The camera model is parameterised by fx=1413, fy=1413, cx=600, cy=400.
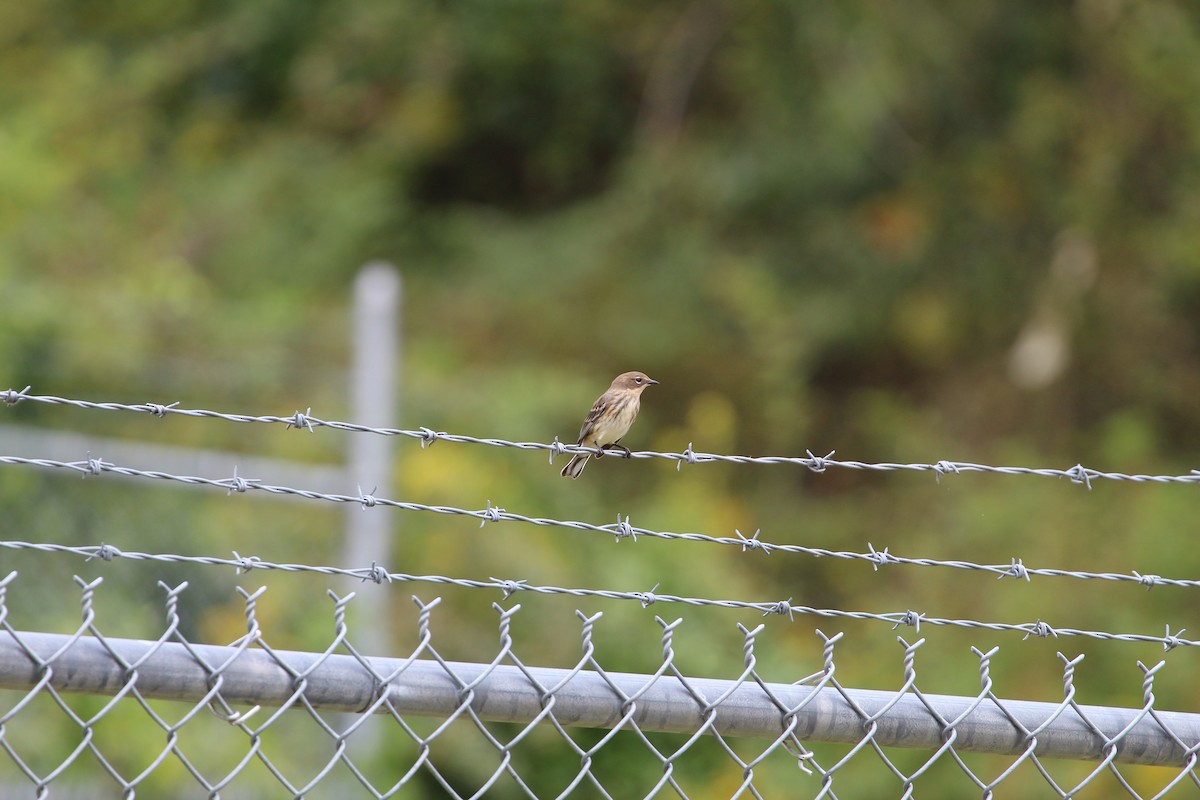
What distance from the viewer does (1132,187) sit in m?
12.8

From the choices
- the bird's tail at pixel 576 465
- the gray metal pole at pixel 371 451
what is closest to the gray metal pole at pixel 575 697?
the bird's tail at pixel 576 465

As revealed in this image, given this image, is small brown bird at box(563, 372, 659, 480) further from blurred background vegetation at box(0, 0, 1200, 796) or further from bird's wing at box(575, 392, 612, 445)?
blurred background vegetation at box(0, 0, 1200, 796)

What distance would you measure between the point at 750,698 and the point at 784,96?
36.7 ft

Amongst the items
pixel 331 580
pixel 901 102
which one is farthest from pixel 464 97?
pixel 331 580

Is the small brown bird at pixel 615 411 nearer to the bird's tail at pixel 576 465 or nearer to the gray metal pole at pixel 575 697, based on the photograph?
the bird's tail at pixel 576 465

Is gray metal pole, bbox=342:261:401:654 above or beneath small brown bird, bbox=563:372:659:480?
above

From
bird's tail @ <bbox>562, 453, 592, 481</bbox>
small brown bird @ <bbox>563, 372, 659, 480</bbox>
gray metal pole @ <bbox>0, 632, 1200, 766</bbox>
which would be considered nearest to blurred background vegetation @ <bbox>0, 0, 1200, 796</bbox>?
small brown bird @ <bbox>563, 372, 659, 480</bbox>

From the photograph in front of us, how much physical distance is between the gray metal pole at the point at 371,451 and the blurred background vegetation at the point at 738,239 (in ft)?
6.81

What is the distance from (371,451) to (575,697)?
219 inches

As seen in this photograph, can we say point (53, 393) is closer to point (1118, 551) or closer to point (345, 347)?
point (345, 347)

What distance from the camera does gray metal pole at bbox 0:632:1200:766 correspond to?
1.96 metres

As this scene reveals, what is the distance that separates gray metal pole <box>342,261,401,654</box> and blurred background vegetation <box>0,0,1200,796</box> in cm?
208

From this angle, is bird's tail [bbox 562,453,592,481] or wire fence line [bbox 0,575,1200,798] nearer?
wire fence line [bbox 0,575,1200,798]

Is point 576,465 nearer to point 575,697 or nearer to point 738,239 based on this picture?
point 575,697
